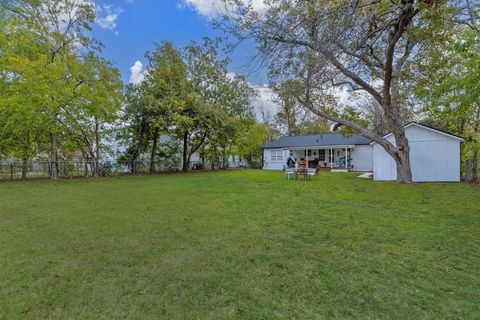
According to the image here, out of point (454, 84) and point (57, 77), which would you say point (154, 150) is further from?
point (454, 84)

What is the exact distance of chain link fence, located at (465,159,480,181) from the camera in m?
13.1

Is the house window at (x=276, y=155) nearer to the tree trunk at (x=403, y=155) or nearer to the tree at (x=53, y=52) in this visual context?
the tree trunk at (x=403, y=155)

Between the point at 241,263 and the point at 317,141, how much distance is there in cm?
2438

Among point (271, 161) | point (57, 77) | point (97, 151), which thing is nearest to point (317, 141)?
point (271, 161)

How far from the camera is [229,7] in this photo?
5.79 metres

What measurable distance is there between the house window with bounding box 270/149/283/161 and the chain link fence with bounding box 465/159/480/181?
53.6 ft

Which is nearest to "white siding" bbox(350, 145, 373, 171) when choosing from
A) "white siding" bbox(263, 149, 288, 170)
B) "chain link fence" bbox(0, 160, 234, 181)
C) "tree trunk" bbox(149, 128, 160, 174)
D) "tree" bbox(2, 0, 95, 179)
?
"white siding" bbox(263, 149, 288, 170)

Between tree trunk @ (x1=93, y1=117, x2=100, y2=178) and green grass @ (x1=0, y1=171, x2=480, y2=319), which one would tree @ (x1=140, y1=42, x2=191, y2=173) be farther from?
green grass @ (x1=0, y1=171, x2=480, y2=319)

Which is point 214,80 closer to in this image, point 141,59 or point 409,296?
point 141,59

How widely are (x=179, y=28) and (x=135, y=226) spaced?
8.78 meters

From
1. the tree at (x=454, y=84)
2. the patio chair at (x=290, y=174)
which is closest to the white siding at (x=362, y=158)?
the tree at (x=454, y=84)

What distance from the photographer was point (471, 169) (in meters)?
13.3

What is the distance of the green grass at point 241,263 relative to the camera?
247cm

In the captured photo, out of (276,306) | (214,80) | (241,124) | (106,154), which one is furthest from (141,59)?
(276,306)
